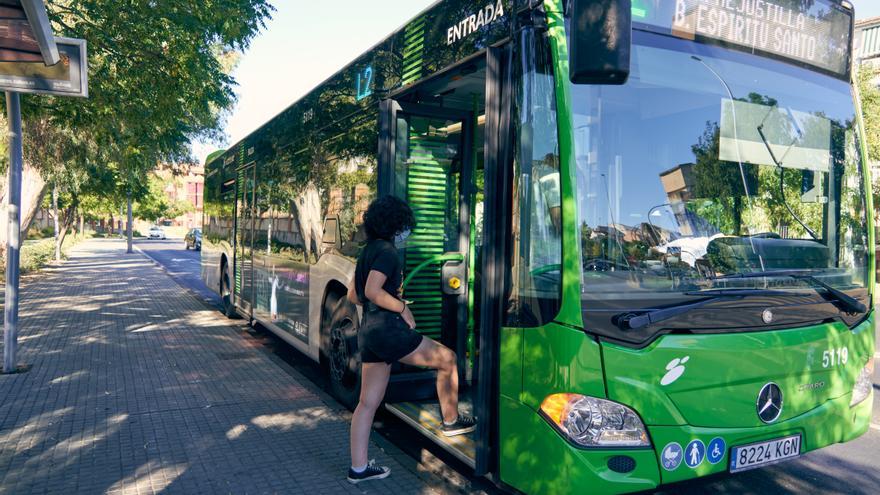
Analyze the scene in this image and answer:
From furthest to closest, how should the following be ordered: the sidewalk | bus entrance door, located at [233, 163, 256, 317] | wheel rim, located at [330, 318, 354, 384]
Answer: bus entrance door, located at [233, 163, 256, 317], wheel rim, located at [330, 318, 354, 384], the sidewalk

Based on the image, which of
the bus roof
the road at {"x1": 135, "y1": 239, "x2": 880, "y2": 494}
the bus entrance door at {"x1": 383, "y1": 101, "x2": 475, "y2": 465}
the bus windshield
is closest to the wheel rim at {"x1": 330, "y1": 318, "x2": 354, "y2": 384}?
the road at {"x1": 135, "y1": 239, "x2": 880, "y2": 494}

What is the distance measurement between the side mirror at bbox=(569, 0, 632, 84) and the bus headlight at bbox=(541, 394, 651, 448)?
149 cm

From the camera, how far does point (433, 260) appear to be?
4.84 m

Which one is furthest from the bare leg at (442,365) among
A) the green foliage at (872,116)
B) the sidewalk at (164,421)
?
the green foliage at (872,116)

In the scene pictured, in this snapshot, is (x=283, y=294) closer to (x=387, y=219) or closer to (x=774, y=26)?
(x=387, y=219)

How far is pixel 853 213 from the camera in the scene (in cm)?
408

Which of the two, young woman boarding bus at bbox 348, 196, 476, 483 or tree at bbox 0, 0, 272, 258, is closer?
young woman boarding bus at bbox 348, 196, 476, 483

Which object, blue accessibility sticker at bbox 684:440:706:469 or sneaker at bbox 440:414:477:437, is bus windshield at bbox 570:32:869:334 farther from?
sneaker at bbox 440:414:477:437

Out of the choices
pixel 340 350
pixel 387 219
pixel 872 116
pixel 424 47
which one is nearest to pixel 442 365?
pixel 387 219

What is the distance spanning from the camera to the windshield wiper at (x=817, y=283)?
3.43m

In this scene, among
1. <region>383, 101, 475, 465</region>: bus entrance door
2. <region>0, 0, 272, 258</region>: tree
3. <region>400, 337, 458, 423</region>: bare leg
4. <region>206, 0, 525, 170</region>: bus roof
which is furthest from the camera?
<region>0, 0, 272, 258</region>: tree

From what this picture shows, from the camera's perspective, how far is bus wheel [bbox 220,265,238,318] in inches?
453

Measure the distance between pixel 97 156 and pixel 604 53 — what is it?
18291 mm

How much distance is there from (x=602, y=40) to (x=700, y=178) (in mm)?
Answer: 1056
